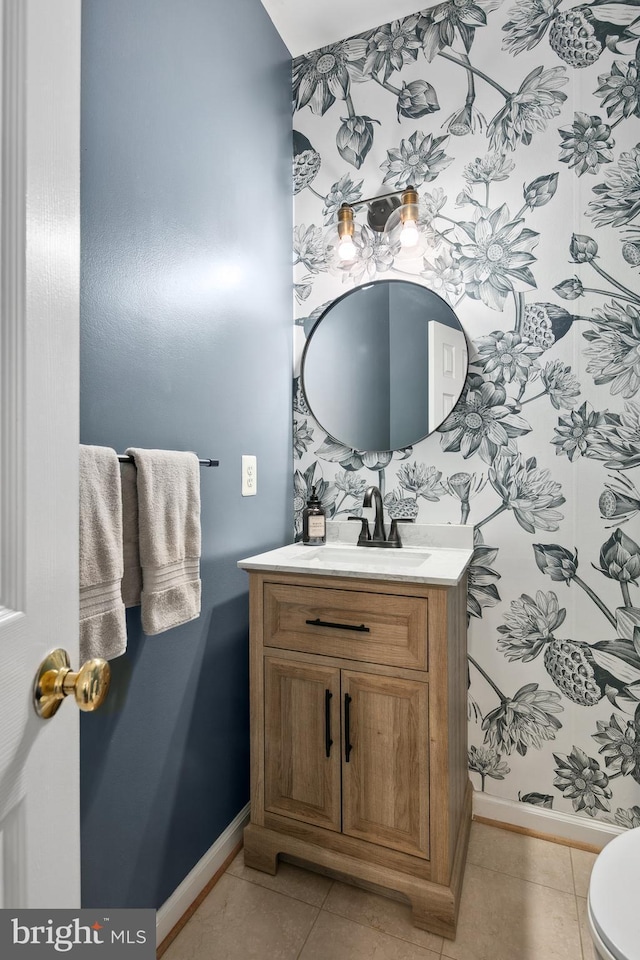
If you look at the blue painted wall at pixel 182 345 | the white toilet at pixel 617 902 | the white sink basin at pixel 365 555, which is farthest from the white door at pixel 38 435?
the white sink basin at pixel 365 555

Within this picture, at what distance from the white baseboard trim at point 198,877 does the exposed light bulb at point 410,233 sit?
1925mm

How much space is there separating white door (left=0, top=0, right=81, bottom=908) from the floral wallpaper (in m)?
1.35

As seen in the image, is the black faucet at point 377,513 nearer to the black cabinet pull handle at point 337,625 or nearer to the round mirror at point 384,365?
the round mirror at point 384,365

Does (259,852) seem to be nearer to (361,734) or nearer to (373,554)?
(361,734)

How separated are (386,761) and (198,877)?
0.61 metres

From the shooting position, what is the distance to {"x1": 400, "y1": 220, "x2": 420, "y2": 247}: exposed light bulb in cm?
167

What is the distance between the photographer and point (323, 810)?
4.52 ft

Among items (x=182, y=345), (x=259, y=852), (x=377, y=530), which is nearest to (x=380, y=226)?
(x=182, y=345)

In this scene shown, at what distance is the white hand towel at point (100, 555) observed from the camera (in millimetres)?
884

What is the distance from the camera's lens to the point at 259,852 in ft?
4.72

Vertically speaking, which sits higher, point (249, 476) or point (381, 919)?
point (249, 476)

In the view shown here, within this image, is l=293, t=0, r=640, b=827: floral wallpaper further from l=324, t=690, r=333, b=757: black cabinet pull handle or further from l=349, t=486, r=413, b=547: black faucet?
l=324, t=690, r=333, b=757: black cabinet pull handle

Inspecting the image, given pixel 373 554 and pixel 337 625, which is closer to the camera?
pixel 337 625

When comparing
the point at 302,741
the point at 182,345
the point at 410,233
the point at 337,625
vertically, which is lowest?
the point at 302,741
